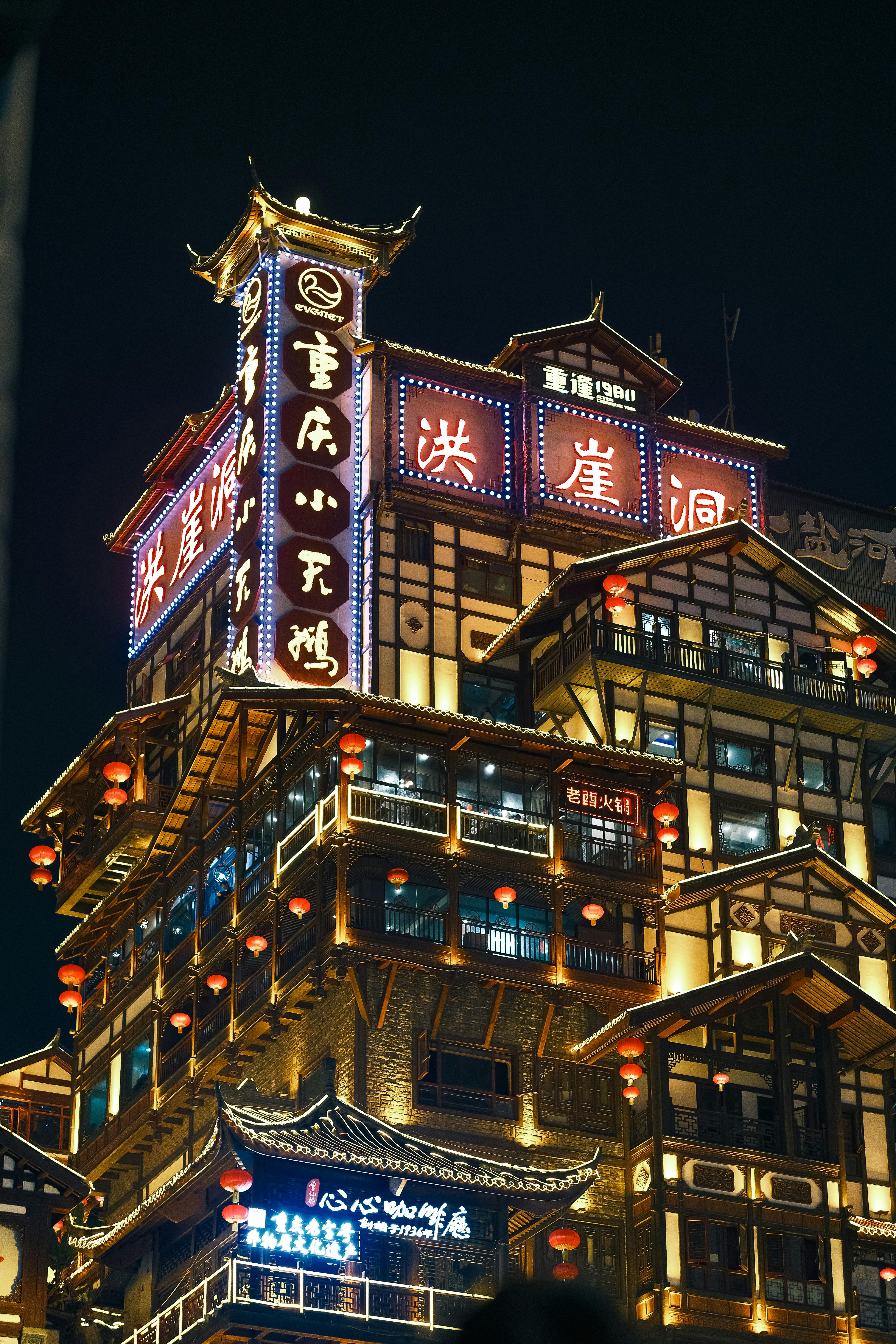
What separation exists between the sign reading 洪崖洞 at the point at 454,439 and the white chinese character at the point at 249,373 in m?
3.95

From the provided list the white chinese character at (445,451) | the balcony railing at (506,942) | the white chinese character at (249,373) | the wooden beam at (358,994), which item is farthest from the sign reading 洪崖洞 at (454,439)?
the wooden beam at (358,994)

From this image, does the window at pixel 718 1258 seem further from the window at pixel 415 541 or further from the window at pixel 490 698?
the window at pixel 415 541

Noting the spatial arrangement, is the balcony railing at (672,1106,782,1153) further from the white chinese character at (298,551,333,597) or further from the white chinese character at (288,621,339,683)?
the white chinese character at (298,551,333,597)

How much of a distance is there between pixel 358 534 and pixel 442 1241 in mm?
16722

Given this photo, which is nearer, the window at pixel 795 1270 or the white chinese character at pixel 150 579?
the window at pixel 795 1270

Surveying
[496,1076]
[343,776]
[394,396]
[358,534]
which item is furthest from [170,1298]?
[394,396]

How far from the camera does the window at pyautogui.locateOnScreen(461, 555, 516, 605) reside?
156 feet

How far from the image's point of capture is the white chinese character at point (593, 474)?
50281mm

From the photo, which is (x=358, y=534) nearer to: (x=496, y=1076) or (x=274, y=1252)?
(x=496, y=1076)

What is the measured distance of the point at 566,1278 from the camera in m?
39.2

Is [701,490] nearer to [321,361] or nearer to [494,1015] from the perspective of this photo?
[321,361]

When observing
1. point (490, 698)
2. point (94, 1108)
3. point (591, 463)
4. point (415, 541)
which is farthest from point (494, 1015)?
point (591, 463)

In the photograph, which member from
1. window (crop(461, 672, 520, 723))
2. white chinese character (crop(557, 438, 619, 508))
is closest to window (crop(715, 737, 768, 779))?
window (crop(461, 672, 520, 723))

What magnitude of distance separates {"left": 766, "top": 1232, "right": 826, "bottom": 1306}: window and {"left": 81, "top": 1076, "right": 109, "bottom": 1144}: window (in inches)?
717
